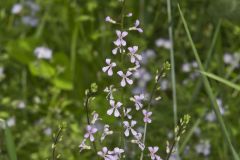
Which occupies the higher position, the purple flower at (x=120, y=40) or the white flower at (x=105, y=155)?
the purple flower at (x=120, y=40)

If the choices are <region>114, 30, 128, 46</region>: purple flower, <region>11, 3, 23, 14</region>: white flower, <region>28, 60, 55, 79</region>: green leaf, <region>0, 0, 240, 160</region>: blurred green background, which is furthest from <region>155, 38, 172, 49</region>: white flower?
<region>114, 30, 128, 46</region>: purple flower

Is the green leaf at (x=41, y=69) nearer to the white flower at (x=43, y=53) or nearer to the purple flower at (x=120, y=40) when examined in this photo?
the white flower at (x=43, y=53)

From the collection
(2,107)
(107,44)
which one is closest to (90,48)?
(107,44)

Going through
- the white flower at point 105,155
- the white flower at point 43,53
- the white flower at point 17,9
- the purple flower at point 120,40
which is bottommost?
the white flower at point 43,53

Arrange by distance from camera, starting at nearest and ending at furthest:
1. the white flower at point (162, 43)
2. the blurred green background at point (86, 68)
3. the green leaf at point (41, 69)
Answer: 1. the blurred green background at point (86, 68)
2. the green leaf at point (41, 69)
3. the white flower at point (162, 43)

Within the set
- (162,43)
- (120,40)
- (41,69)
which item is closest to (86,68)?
(41,69)

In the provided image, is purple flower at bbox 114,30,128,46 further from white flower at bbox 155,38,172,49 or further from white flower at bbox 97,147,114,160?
white flower at bbox 155,38,172,49

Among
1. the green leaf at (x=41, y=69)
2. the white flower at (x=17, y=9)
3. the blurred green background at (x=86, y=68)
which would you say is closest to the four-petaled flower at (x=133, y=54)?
the blurred green background at (x=86, y=68)
